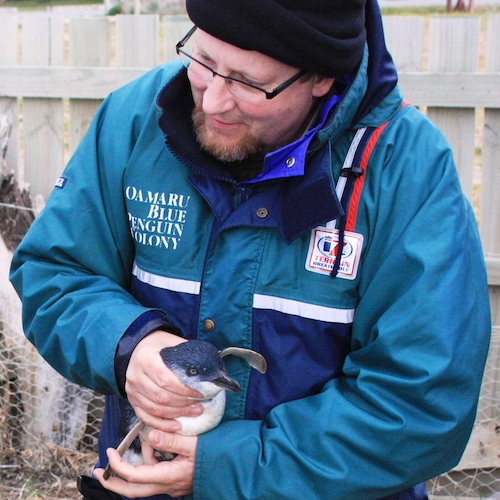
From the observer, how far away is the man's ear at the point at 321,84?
198 centimetres

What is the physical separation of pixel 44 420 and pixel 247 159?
236cm

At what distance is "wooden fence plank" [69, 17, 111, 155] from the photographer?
407 centimetres

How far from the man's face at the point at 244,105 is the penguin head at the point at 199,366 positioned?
489 millimetres

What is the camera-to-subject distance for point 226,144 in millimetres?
1959

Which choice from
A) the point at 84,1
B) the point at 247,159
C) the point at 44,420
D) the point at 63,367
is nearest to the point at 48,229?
the point at 63,367

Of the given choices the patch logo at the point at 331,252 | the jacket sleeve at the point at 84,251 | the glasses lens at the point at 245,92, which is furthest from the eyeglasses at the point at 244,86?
the patch logo at the point at 331,252

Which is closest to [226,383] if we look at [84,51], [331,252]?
[331,252]

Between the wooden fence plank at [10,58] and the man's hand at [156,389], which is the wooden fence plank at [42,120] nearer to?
the wooden fence plank at [10,58]

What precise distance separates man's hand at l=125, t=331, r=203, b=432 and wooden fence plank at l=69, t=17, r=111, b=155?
2.39 metres

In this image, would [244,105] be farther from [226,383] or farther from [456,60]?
[456,60]

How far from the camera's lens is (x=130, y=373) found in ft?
6.26

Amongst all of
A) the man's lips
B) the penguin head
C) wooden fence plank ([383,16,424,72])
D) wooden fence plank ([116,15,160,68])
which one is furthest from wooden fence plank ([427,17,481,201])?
the penguin head

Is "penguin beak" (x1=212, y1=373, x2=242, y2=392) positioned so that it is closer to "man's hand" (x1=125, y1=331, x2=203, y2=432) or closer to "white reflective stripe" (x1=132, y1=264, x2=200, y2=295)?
"man's hand" (x1=125, y1=331, x2=203, y2=432)

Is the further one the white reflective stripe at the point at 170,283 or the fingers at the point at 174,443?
the white reflective stripe at the point at 170,283
